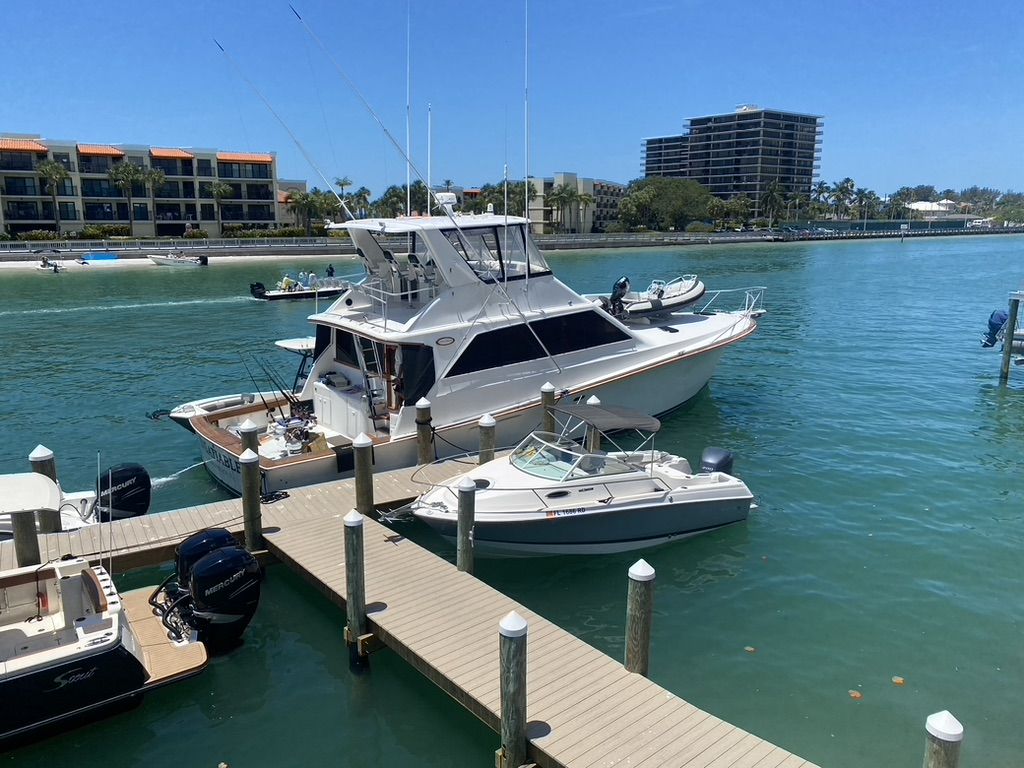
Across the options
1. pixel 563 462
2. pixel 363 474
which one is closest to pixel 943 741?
pixel 563 462

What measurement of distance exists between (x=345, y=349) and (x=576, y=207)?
383ft

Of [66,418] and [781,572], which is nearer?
[781,572]

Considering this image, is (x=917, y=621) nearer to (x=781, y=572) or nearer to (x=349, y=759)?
(x=781, y=572)

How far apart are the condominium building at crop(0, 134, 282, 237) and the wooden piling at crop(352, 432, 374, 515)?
86.1 m

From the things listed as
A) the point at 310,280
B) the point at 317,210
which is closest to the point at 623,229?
the point at 317,210

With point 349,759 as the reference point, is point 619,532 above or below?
above

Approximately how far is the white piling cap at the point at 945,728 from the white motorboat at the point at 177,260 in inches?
2820

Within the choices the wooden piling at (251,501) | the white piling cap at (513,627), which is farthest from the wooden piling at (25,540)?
the white piling cap at (513,627)

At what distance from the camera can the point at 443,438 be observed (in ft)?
42.1

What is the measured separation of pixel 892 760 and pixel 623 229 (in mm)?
125635

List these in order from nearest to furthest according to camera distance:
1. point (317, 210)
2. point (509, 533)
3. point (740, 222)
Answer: point (509, 533), point (317, 210), point (740, 222)

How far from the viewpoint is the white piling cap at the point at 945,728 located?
480 centimetres

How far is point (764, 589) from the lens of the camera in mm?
10117

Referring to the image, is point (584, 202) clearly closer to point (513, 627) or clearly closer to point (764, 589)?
point (764, 589)
